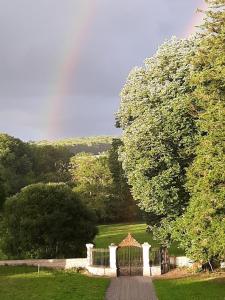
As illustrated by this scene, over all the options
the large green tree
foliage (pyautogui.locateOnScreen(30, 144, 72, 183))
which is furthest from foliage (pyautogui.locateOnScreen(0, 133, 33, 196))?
the large green tree

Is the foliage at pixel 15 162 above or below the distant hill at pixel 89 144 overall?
below

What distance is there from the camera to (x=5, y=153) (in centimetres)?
8762

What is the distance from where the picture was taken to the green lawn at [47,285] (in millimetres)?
26234

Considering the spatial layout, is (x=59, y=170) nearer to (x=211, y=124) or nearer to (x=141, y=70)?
(x=141, y=70)

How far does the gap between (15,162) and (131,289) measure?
2573 inches

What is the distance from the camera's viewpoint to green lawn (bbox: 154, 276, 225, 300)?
84.6 feet

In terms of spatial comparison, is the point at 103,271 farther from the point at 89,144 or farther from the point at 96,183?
the point at 89,144

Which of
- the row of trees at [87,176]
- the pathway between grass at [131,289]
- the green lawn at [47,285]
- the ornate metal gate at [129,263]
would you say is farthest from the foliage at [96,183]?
the pathway between grass at [131,289]

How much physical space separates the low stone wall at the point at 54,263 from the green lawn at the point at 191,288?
756 cm

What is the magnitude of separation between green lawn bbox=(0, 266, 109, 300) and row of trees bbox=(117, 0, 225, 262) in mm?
6158

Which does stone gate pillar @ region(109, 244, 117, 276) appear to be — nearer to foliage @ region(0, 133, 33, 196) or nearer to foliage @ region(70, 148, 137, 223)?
foliage @ region(70, 148, 137, 223)

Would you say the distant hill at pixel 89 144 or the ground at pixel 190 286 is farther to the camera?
the distant hill at pixel 89 144

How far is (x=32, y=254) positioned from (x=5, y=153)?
49.3 metres

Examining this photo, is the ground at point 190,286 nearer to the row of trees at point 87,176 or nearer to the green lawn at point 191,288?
the green lawn at point 191,288
